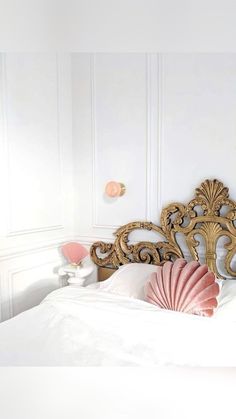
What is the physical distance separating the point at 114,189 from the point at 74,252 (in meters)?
0.42

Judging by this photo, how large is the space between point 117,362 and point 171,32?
3.10 feet

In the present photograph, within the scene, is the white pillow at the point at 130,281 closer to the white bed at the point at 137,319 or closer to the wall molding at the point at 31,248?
the white bed at the point at 137,319

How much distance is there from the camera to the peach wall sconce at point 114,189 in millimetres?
1943

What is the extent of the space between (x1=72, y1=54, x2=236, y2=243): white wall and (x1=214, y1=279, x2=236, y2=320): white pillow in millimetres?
453

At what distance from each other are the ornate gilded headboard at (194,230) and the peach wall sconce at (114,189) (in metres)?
0.19

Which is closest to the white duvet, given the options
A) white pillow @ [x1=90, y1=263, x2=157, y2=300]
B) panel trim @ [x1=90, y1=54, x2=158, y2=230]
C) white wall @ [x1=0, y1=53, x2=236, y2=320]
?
white pillow @ [x1=90, y1=263, x2=157, y2=300]

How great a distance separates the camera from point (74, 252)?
1926 millimetres

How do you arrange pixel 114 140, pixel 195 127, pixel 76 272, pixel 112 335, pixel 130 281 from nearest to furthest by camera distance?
pixel 112 335
pixel 130 281
pixel 195 127
pixel 76 272
pixel 114 140

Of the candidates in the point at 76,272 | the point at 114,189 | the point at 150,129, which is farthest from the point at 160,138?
the point at 76,272

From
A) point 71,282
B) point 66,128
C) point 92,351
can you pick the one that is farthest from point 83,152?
point 92,351

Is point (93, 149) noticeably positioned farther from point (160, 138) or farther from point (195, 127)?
point (195, 127)

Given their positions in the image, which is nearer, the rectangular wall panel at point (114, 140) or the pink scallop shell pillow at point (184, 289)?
the pink scallop shell pillow at point (184, 289)

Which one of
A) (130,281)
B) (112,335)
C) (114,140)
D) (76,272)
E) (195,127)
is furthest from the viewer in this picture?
(114,140)

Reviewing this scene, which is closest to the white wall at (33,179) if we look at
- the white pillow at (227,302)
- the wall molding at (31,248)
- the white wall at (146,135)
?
the wall molding at (31,248)
